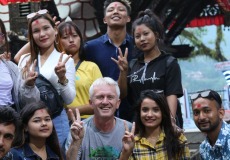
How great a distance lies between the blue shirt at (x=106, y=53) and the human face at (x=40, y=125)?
990 millimetres

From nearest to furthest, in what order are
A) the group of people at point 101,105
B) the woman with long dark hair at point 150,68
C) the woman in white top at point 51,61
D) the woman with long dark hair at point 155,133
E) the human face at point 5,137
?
the human face at point 5,137 < the group of people at point 101,105 < the woman with long dark hair at point 155,133 < the woman in white top at point 51,61 < the woman with long dark hair at point 150,68

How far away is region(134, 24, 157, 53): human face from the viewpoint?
14.0ft

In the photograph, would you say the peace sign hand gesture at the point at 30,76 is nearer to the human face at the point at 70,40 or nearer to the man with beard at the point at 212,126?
the human face at the point at 70,40

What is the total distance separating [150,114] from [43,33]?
107 centimetres

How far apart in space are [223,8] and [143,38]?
23.3 ft

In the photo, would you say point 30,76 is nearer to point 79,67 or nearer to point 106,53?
point 79,67

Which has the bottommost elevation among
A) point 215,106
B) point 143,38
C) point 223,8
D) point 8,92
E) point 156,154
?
point 156,154

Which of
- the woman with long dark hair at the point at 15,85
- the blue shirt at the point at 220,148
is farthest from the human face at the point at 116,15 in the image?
the blue shirt at the point at 220,148

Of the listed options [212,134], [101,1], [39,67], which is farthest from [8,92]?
[101,1]

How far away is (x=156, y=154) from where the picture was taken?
3.80m

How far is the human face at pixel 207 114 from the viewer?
12.6ft

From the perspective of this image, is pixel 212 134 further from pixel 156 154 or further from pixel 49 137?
pixel 49 137

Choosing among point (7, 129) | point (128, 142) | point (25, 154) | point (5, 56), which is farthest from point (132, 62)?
point (7, 129)

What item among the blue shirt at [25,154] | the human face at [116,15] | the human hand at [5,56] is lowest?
the blue shirt at [25,154]
